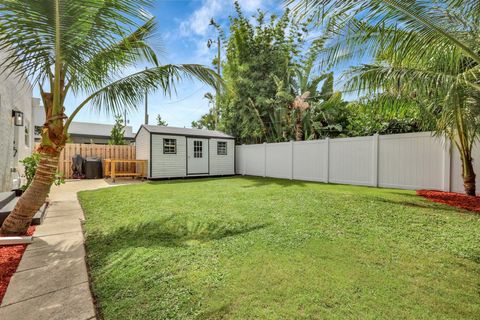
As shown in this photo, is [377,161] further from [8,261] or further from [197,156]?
[8,261]

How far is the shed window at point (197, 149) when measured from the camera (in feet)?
43.4

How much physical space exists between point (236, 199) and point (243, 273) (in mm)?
3795

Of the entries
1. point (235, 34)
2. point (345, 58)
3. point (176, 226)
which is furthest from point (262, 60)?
point (176, 226)

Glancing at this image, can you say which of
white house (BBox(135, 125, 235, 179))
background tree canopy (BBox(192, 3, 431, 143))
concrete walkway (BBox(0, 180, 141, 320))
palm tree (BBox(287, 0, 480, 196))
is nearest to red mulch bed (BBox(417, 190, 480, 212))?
palm tree (BBox(287, 0, 480, 196))

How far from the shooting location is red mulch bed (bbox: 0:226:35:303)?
2.29m

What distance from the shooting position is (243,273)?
94.5 inches

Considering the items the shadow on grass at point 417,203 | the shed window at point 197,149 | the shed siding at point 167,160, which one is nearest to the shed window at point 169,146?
the shed siding at point 167,160

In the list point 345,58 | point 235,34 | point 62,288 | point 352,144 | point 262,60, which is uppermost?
point 235,34

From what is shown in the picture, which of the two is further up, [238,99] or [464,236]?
[238,99]

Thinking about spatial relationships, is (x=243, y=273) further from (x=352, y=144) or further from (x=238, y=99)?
(x=238, y=99)

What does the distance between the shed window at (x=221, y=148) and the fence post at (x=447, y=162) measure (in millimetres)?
10234

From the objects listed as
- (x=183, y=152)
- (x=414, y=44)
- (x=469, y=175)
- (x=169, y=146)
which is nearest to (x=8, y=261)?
(x=414, y=44)

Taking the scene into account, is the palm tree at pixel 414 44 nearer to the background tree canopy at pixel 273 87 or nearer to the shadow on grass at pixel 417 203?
the shadow on grass at pixel 417 203

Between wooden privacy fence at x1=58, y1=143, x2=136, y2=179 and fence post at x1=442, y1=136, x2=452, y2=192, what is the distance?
13.6 m
